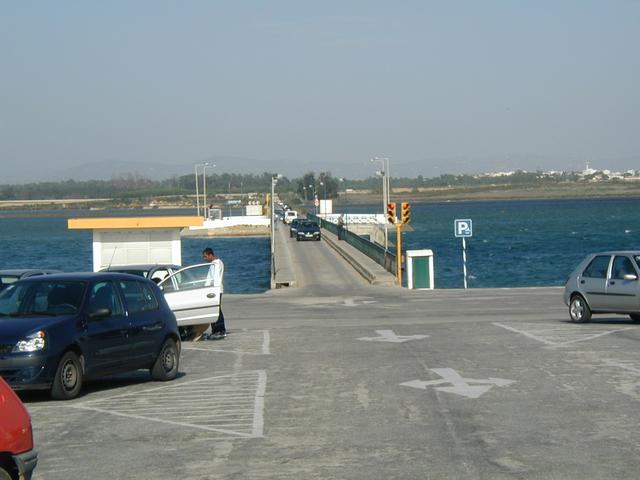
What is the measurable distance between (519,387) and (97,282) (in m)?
5.65

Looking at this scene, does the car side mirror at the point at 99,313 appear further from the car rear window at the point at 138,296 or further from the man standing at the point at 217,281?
the man standing at the point at 217,281

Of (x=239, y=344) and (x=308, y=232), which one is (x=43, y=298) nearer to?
(x=239, y=344)

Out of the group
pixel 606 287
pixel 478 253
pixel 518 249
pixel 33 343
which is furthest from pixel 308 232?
pixel 33 343

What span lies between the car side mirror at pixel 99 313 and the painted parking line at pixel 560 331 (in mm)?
7895

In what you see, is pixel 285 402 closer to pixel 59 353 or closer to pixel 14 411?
pixel 59 353

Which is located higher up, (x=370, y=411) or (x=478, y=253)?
(x=370, y=411)

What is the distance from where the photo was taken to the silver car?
2178 centimetres

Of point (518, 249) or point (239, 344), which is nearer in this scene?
point (239, 344)

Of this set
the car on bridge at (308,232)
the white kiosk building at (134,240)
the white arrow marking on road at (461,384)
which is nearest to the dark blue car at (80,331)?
the white arrow marking on road at (461,384)

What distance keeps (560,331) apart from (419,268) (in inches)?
861

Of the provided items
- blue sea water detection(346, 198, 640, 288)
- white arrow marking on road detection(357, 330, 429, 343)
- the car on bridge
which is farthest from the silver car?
the car on bridge

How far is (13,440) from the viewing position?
682cm

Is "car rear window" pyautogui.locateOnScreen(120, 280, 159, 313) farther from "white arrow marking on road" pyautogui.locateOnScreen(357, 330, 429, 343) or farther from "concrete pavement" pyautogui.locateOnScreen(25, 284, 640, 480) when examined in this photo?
"white arrow marking on road" pyautogui.locateOnScreen(357, 330, 429, 343)

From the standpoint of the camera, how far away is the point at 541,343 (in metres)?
18.6
